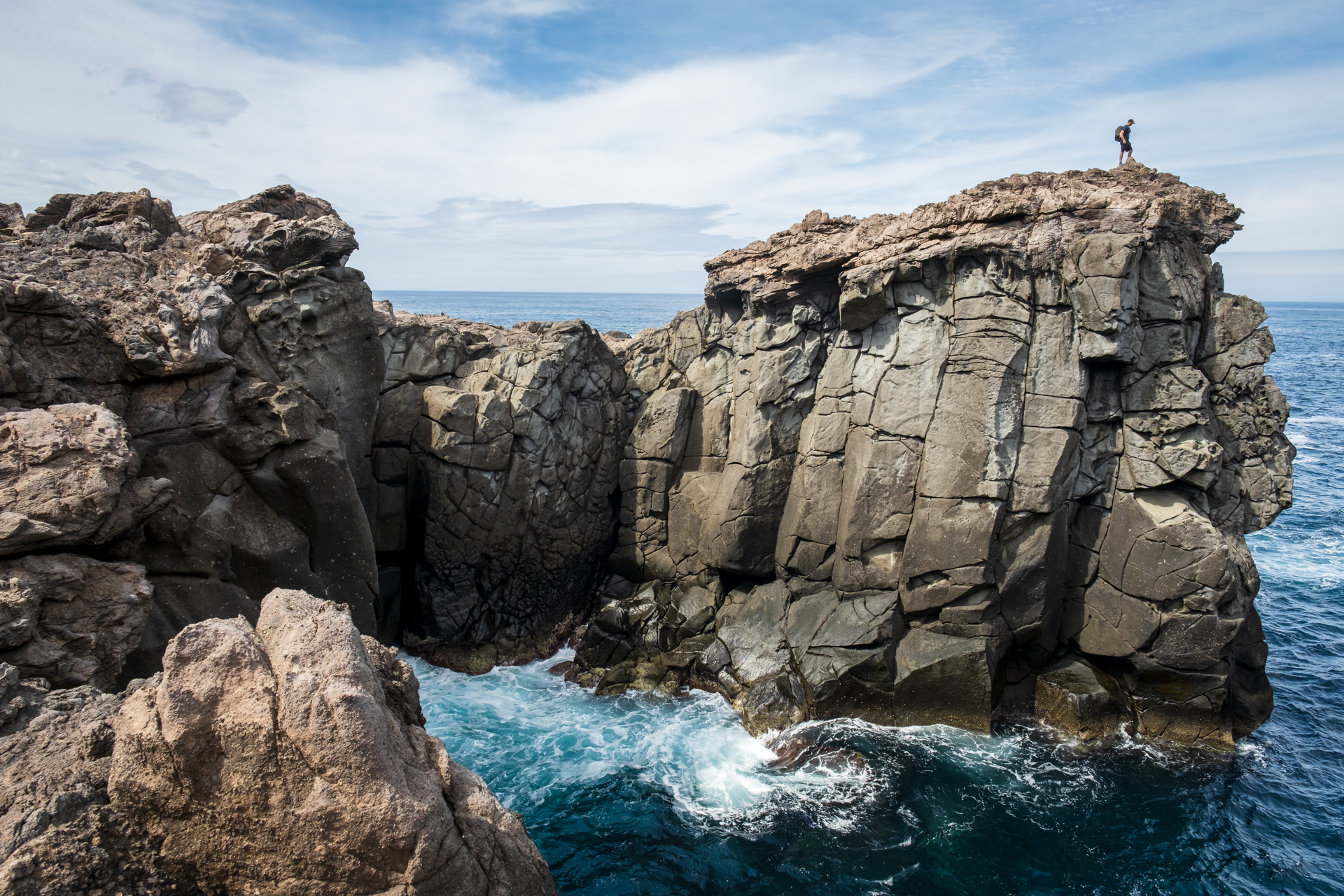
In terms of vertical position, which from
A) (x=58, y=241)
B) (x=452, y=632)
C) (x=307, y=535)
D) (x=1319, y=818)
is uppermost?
(x=58, y=241)

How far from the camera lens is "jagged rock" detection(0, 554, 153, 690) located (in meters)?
9.21

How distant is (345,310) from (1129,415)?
61.5ft

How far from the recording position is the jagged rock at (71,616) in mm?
9211

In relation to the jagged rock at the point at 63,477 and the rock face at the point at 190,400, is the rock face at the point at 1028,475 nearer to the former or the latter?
the rock face at the point at 190,400

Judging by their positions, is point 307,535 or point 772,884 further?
point 307,535

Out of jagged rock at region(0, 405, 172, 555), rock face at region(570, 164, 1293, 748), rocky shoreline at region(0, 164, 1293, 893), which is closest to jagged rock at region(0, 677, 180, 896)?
rocky shoreline at region(0, 164, 1293, 893)

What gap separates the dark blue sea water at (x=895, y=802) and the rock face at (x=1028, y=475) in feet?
3.58

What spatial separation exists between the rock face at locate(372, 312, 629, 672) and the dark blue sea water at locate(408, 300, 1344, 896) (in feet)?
6.22

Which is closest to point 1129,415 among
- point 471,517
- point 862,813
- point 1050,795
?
point 1050,795

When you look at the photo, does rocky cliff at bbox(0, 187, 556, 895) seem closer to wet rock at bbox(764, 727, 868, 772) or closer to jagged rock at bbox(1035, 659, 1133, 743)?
wet rock at bbox(764, 727, 868, 772)

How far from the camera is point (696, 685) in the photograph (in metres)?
20.7

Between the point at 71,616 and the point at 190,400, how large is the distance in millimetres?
5954

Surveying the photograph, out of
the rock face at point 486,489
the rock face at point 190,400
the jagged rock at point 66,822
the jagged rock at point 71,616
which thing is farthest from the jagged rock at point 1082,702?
the jagged rock at point 71,616

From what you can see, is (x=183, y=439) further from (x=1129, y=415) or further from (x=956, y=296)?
(x=1129, y=415)
